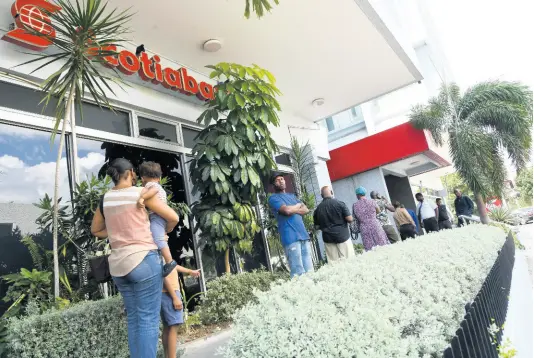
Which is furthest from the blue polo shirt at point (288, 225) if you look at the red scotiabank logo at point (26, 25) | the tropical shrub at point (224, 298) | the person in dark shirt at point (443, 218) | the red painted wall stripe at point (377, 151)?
the red painted wall stripe at point (377, 151)

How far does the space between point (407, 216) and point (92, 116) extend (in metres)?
6.66

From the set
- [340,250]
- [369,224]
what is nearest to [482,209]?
[369,224]

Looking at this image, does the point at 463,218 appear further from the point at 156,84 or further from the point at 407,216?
the point at 156,84

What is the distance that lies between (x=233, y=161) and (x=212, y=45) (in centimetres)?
224

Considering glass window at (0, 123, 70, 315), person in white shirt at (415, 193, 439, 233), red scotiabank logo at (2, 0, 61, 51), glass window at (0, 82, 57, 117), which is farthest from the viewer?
person in white shirt at (415, 193, 439, 233)

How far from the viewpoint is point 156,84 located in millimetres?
5684

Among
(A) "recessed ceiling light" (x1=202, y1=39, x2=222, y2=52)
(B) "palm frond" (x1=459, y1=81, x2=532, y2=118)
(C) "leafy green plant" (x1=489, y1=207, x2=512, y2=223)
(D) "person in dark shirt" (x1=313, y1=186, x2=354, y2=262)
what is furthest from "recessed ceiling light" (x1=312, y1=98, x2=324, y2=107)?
(C) "leafy green plant" (x1=489, y1=207, x2=512, y2=223)

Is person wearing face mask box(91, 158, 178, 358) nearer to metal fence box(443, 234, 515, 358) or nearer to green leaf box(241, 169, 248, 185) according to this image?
metal fence box(443, 234, 515, 358)

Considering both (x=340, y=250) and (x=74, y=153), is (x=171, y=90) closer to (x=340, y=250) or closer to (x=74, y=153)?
(x=74, y=153)

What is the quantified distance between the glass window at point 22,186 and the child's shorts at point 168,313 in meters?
1.94

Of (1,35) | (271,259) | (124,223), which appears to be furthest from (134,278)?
(271,259)

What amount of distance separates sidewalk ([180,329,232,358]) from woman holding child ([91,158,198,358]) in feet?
2.82

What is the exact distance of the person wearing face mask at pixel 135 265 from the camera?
2.38m

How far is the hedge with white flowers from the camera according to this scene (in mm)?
1438
